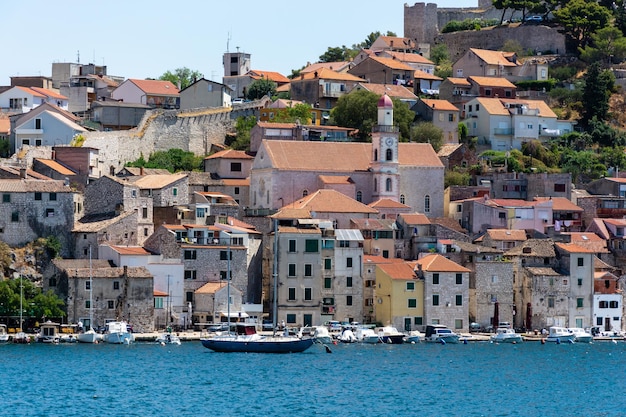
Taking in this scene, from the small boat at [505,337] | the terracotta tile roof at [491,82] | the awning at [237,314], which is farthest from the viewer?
the terracotta tile roof at [491,82]

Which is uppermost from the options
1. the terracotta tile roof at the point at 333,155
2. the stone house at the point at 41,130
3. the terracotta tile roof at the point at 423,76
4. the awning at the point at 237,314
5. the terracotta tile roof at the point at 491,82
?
the terracotta tile roof at the point at 423,76

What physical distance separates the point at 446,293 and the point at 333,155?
1565cm

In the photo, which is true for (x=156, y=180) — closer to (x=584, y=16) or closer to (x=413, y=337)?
(x=413, y=337)

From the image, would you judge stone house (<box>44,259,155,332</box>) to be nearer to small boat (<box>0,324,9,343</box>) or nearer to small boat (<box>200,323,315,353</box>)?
small boat (<box>0,324,9,343</box>)

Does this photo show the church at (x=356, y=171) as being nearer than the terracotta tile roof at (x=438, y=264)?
No

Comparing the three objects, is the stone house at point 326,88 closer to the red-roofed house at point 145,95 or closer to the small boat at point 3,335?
the red-roofed house at point 145,95

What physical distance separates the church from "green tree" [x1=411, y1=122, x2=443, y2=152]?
17.3ft

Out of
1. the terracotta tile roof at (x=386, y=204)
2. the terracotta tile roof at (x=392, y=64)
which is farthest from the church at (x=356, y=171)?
the terracotta tile roof at (x=392, y=64)

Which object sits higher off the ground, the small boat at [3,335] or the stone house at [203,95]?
the stone house at [203,95]

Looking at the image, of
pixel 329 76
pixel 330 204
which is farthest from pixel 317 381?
pixel 329 76

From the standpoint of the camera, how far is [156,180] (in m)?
89.9

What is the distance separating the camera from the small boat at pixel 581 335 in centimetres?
8469

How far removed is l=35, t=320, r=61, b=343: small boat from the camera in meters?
77.0

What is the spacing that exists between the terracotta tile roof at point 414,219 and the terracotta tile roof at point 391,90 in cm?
1746
